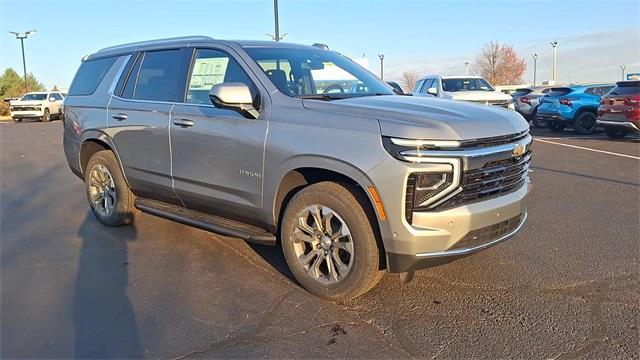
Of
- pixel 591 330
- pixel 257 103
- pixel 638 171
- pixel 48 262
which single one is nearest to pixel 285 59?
pixel 257 103

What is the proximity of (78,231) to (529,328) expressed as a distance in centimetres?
455

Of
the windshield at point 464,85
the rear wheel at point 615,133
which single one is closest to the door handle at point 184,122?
the windshield at point 464,85

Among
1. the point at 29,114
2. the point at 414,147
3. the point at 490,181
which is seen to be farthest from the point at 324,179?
the point at 29,114

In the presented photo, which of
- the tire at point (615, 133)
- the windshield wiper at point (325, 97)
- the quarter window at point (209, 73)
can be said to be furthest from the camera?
the tire at point (615, 133)

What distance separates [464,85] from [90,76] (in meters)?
12.7

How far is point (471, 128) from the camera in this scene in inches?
132

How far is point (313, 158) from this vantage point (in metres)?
3.59

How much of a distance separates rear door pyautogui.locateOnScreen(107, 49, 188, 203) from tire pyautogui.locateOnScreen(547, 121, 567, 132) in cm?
1449

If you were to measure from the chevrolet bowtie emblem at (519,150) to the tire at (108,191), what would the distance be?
12.4ft

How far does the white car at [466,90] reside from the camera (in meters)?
15.2

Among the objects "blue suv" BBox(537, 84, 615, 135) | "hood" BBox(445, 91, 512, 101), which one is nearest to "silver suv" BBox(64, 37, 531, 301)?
"hood" BBox(445, 91, 512, 101)

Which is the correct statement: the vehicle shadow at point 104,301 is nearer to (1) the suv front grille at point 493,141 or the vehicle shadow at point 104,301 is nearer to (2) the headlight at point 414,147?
(2) the headlight at point 414,147

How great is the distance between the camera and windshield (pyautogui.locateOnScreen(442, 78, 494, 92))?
16078 millimetres

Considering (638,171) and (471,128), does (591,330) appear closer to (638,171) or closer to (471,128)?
(471,128)
